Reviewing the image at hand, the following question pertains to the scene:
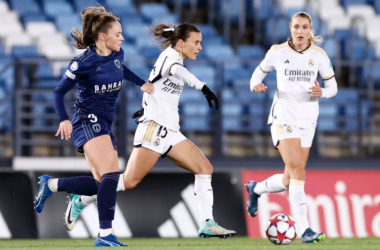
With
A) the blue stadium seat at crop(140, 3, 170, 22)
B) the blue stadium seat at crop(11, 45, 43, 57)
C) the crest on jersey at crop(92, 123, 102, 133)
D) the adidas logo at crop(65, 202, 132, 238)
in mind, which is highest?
the blue stadium seat at crop(140, 3, 170, 22)

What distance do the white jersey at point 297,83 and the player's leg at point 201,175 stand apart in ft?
3.05

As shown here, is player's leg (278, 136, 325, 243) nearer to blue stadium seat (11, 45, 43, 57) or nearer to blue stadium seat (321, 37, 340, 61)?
blue stadium seat (11, 45, 43, 57)

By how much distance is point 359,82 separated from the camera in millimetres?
16109

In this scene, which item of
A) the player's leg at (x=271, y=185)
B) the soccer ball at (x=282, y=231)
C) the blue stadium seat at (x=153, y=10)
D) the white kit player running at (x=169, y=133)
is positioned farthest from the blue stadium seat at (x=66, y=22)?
the soccer ball at (x=282, y=231)

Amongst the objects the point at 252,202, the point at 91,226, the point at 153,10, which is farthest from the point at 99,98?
the point at 153,10

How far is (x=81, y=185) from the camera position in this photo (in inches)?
354

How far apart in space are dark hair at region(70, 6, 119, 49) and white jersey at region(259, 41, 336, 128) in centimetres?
185

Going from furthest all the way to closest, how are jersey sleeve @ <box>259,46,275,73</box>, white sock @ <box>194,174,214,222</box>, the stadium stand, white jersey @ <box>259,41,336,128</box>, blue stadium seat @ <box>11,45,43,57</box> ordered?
blue stadium seat @ <box>11,45,43,57</box>, the stadium stand, jersey sleeve @ <box>259,46,275,73</box>, white jersey @ <box>259,41,336,128</box>, white sock @ <box>194,174,214,222</box>

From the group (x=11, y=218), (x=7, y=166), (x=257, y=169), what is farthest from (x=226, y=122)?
(x=11, y=218)

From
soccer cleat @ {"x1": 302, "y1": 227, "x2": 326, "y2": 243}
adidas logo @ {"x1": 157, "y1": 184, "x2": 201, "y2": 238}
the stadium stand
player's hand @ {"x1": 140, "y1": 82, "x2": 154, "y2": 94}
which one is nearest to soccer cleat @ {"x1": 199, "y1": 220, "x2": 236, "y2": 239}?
soccer cleat @ {"x1": 302, "y1": 227, "x2": 326, "y2": 243}

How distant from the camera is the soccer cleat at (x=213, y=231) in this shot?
8.89 metres

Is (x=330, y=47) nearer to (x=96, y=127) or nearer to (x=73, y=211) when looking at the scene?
(x=73, y=211)

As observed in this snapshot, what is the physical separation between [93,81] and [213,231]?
1750 millimetres

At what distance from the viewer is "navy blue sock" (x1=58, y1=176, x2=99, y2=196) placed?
353 inches
